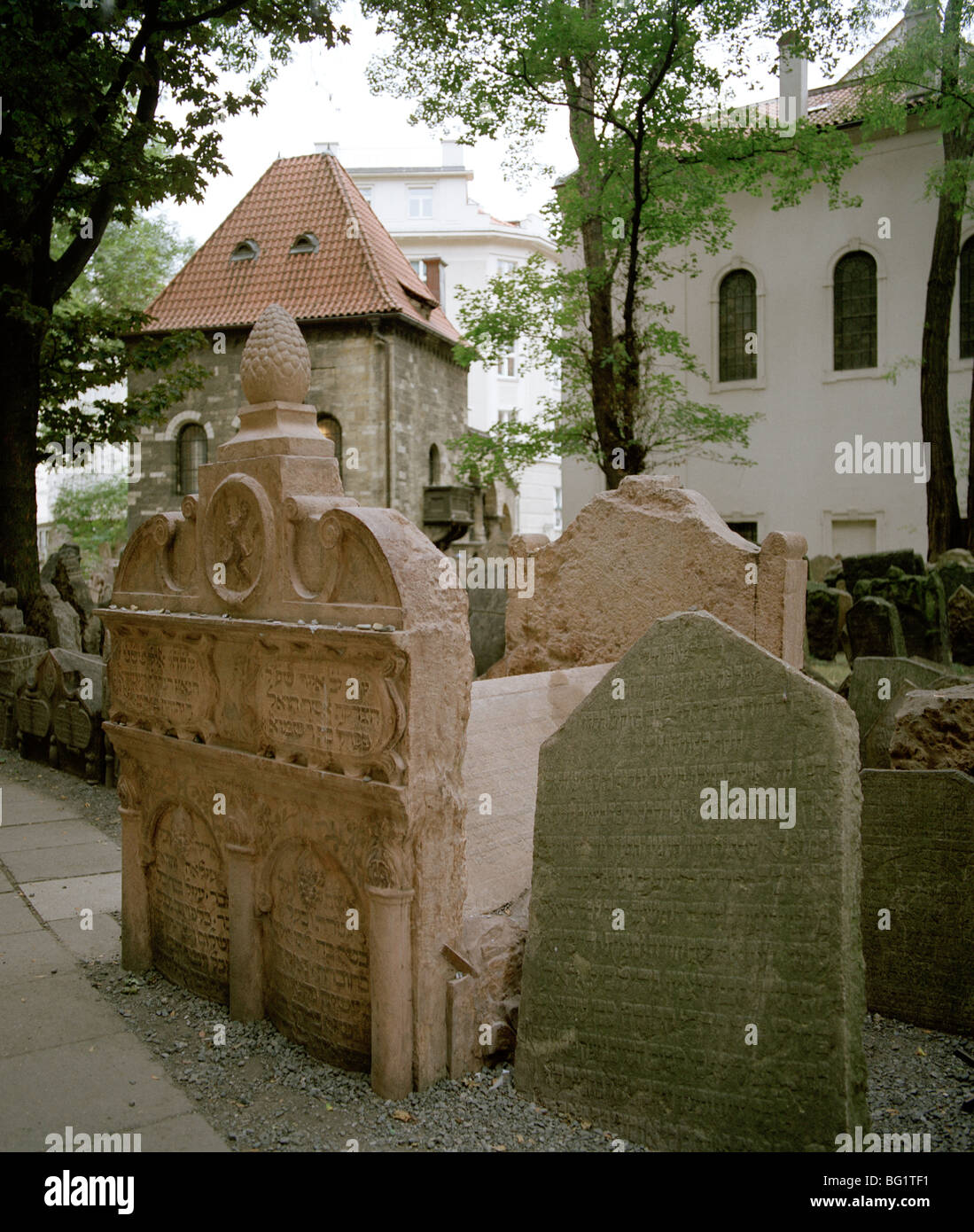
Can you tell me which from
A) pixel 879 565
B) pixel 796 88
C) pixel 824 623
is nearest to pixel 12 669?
pixel 824 623

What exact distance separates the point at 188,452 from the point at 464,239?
26.2 metres

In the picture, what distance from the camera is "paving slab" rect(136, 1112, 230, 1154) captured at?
3150 mm

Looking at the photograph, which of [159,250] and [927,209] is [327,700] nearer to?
[927,209]

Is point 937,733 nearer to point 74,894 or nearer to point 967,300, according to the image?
point 74,894

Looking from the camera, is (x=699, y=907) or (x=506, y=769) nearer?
(x=699, y=907)

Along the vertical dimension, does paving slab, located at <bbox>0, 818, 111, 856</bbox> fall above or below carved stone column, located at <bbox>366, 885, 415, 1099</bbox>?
below

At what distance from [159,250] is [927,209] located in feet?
72.8

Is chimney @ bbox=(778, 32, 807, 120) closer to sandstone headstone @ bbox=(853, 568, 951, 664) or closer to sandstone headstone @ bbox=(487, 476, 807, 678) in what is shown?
sandstone headstone @ bbox=(853, 568, 951, 664)

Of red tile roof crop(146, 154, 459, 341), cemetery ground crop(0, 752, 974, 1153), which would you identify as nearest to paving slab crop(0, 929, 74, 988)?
cemetery ground crop(0, 752, 974, 1153)

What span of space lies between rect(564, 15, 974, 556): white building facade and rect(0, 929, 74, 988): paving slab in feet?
65.1

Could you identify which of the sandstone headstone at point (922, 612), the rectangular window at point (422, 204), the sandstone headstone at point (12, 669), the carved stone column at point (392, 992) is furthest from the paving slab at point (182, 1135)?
the rectangular window at point (422, 204)

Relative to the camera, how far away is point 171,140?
12148mm

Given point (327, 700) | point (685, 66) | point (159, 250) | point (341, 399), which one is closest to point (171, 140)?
point (685, 66)

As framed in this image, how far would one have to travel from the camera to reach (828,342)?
2291 cm
